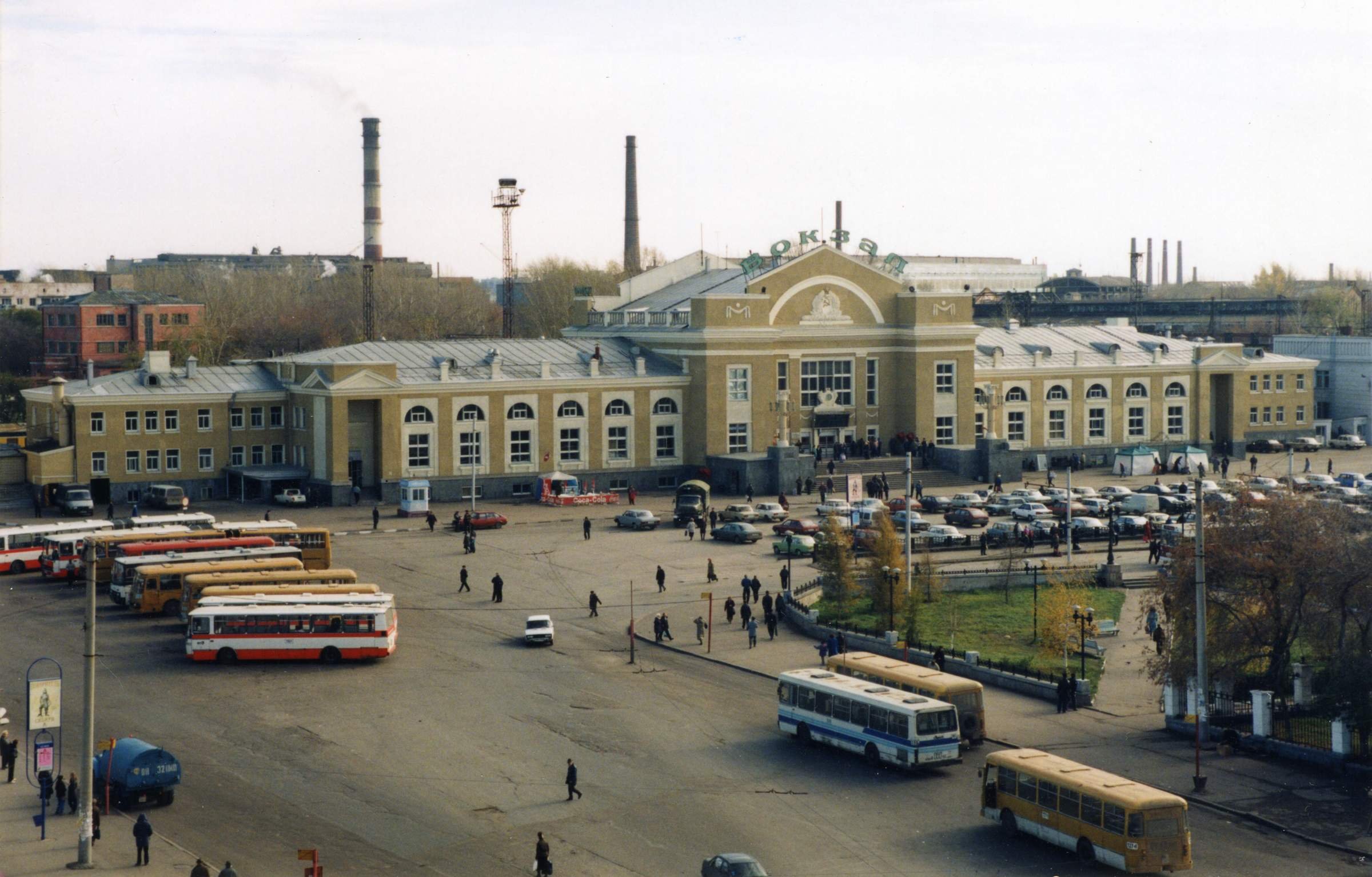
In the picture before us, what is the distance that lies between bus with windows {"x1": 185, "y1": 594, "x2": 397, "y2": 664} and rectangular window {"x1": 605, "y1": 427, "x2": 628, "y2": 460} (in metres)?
39.4

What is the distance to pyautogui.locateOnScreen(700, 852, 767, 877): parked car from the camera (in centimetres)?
2973

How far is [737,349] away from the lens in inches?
3521

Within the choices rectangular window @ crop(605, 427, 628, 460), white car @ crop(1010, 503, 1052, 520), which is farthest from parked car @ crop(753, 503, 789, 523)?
rectangular window @ crop(605, 427, 628, 460)

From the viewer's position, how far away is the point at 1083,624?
47.7 metres

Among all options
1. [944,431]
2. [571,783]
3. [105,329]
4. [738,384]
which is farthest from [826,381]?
[105,329]

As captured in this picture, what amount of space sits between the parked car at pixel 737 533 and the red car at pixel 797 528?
3.06 feet

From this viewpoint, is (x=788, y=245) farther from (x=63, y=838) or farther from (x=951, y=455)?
(x=63, y=838)

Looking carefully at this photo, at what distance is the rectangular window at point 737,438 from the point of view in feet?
295

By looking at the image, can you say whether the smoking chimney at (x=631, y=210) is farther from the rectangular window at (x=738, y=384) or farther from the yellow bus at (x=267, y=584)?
the yellow bus at (x=267, y=584)

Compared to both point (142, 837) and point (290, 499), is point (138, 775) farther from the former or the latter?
point (290, 499)

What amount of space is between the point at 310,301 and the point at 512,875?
148 m

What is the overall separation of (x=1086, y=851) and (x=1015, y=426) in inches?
2622

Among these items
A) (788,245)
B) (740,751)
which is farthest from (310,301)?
(740,751)

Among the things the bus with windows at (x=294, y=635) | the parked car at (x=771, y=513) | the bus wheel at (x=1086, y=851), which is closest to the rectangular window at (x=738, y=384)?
the parked car at (x=771, y=513)
